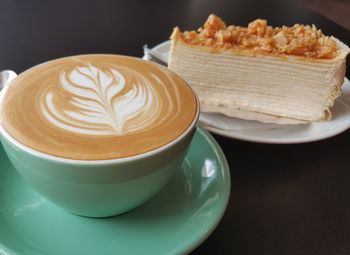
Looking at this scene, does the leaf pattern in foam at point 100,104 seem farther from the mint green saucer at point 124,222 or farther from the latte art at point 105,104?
the mint green saucer at point 124,222

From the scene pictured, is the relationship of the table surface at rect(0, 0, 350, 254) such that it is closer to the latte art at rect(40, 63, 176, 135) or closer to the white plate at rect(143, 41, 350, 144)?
the white plate at rect(143, 41, 350, 144)

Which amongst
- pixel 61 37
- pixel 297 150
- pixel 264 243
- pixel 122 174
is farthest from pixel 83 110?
pixel 61 37

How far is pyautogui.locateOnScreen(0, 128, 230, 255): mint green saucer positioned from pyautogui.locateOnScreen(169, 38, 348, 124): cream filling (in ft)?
0.84

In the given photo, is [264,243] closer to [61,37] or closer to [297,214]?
[297,214]

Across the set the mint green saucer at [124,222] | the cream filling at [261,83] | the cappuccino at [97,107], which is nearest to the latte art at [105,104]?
the cappuccino at [97,107]

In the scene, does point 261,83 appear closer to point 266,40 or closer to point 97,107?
point 266,40

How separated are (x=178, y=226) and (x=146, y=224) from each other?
0.12 ft

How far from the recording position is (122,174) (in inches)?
15.3

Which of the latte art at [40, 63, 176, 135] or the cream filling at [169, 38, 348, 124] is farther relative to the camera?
the cream filling at [169, 38, 348, 124]

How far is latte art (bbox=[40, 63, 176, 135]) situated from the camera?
42 centimetres

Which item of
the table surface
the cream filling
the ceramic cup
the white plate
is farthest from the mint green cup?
the cream filling

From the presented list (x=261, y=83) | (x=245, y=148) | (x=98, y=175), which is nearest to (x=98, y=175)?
(x=98, y=175)

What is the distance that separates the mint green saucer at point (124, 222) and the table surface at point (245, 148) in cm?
5

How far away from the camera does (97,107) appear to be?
0.45 metres
